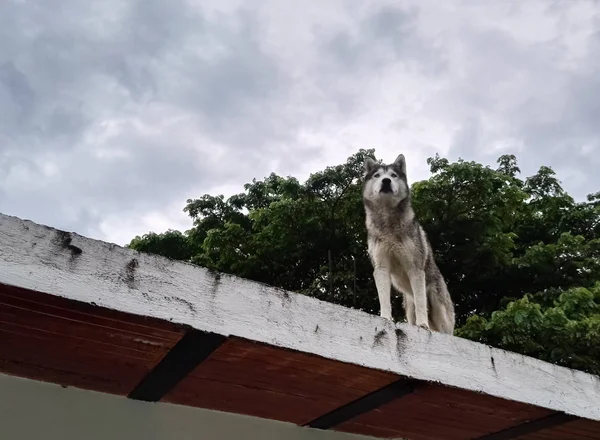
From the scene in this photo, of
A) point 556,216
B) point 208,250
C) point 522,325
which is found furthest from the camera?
point 556,216

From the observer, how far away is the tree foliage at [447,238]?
41.1 ft

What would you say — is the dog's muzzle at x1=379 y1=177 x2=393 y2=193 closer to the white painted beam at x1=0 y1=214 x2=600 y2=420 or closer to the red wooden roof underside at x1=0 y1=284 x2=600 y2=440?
the red wooden roof underside at x1=0 y1=284 x2=600 y2=440

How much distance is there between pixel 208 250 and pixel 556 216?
317 inches

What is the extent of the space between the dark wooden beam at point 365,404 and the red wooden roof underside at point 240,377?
2cm

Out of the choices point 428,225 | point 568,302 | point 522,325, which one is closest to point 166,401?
point 522,325

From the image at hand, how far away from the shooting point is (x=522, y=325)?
9.68 m

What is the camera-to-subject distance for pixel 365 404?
287 centimetres

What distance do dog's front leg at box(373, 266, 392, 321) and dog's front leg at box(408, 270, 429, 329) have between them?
0.18m

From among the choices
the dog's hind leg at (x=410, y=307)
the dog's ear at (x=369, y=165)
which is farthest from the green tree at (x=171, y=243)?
the dog's hind leg at (x=410, y=307)

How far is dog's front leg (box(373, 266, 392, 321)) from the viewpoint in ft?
14.7

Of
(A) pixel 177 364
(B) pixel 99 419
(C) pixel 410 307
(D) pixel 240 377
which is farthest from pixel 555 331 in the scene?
(A) pixel 177 364

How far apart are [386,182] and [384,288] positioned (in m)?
0.97

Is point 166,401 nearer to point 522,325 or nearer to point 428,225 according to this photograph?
point 522,325

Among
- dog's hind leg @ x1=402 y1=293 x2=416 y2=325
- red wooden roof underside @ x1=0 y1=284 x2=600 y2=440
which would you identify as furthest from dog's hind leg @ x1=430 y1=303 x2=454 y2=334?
red wooden roof underside @ x1=0 y1=284 x2=600 y2=440
